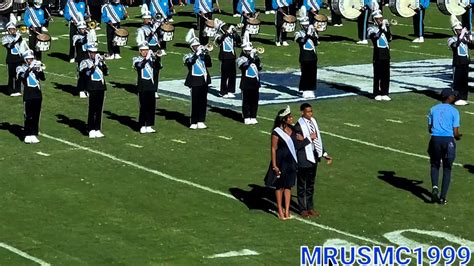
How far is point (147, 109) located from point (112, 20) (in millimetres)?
10428

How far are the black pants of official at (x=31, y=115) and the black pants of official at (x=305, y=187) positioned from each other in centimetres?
704

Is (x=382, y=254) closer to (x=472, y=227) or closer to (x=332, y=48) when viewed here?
(x=472, y=227)

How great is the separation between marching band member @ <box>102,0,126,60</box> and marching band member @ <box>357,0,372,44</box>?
7.38 m

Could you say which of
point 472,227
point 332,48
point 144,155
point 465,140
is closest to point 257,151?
point 144,155

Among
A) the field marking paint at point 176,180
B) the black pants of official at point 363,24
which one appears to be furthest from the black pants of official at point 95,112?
the black pants of official at point 363,24

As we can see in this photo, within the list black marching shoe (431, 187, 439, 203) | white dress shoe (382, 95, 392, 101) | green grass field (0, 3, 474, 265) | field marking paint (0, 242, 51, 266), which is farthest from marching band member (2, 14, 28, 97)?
black marching shoe (431, 187, 439, 203)

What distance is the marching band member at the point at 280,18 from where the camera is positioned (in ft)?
128

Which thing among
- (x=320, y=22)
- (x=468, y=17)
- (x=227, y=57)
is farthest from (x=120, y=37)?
(x=468, y=17)

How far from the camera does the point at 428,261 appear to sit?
18344 mm

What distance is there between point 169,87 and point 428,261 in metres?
14.8

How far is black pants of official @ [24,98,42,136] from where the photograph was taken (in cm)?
2573

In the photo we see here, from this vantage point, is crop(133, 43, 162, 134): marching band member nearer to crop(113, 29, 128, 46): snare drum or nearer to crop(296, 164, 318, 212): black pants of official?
crop(113, 29, 128, 46): snare drum

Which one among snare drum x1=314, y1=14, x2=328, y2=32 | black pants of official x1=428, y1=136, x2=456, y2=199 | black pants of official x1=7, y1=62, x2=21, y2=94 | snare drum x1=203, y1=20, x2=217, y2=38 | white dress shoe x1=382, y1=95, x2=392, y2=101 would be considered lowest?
white dress shoe x1=382, y1=95, x2=392, y2=101

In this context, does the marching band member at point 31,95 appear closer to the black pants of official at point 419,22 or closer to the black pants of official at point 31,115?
the black pants of official at point 31,115
